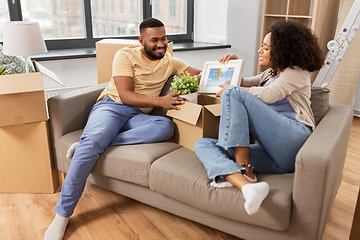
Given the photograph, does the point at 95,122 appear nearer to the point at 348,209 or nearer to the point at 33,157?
the point at 33,157

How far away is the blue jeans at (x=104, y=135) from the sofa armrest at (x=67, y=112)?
0.08 metres

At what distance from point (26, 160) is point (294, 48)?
1540 millimetres

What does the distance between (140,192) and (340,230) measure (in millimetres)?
993

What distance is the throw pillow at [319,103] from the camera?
160 centimetres

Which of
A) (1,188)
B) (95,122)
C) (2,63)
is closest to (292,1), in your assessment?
(95,122)

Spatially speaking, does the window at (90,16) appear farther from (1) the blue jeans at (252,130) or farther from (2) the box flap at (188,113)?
(1) the blue jeans at (252,130)

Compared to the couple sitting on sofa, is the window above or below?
above

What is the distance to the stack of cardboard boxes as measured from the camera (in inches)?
65.5

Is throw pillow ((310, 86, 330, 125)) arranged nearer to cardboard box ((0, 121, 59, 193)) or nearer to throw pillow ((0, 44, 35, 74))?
cardboard box ((0, 121, 59, 193))

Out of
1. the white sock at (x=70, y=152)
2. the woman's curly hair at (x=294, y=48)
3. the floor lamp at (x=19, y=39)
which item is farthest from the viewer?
the floor lamp at (x=19, y=39)

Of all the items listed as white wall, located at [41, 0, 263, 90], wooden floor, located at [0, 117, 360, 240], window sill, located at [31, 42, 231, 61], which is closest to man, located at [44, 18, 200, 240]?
wooden floor, located at [0, 117, 360, 240]

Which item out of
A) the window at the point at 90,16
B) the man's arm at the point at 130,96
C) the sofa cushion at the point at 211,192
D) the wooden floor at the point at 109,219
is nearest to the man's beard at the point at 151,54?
the man's arm at the point at 130,96

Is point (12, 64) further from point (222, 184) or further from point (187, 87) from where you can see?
point (222, 184)

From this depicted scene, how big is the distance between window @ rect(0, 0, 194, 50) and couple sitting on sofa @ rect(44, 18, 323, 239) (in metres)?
1.59
